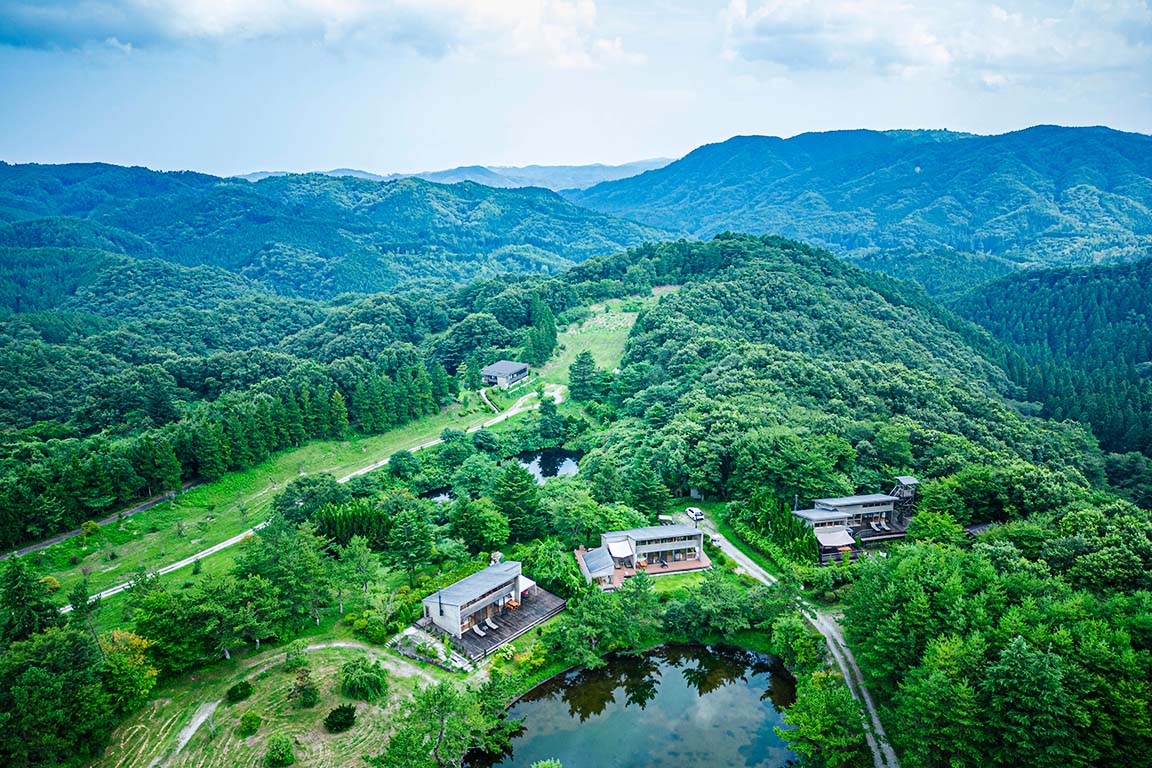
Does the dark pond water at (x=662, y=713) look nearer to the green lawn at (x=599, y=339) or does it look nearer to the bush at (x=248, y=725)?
the bush at (x=248, y=725)

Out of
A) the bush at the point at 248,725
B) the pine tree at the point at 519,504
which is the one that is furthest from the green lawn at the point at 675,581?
the bush at the point at 248,725

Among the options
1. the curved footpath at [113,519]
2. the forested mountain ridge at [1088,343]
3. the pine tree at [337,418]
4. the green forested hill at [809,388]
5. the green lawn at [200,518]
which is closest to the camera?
the green lawn at [200,518]

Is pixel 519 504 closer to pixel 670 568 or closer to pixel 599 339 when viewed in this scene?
pixel 670 568

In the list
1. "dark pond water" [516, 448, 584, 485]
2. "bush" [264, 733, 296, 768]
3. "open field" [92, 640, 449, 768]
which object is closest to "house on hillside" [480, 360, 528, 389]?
"dark pond water" [516, 448, 584, 485]

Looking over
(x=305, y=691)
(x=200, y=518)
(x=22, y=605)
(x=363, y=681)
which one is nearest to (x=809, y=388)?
Result: (x=363, y=681)

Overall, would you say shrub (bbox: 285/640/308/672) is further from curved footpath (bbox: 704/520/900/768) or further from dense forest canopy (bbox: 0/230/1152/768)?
curved footpath (bbox: 704/520/900/768)
